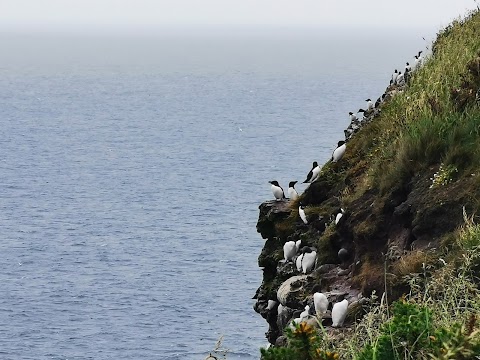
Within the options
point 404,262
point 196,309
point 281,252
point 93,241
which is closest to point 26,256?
point 93,241

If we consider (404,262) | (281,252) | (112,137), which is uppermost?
(404,262)

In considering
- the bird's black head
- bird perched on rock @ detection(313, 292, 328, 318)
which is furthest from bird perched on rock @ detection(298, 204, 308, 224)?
bird perched on rock @ detection(313, 292, 328, 318)

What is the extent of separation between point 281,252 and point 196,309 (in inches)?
1515

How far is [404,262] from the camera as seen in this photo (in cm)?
1491

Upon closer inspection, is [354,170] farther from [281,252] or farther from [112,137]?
[112,137]

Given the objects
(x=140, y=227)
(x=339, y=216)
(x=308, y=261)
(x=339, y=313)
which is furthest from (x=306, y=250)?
(x=140, y=227)

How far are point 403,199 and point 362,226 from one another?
35.7 inches

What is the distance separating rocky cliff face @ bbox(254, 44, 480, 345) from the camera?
1614 cm

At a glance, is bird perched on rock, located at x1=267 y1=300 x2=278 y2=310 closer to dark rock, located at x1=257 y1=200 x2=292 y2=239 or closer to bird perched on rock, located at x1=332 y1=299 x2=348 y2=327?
dark rock, located at x1=257 y1=200 x2=292 y2=239

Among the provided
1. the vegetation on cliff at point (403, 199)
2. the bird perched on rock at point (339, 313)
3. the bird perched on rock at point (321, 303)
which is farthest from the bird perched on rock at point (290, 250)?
the bird perched on rock at point (339, 313)

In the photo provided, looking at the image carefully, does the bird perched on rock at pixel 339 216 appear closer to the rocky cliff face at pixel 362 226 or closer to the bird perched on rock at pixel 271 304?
the rocky cliff face at pixel 362 226

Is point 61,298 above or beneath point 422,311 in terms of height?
beneath

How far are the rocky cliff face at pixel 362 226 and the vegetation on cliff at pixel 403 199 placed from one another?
2 centimetres

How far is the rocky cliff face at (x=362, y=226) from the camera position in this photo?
16.1 metres
